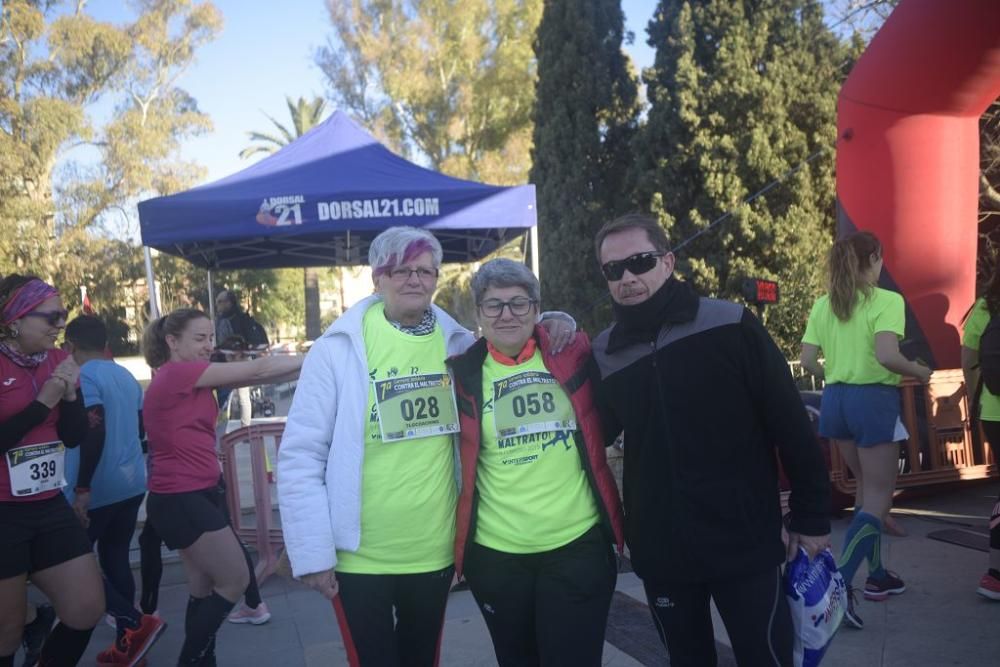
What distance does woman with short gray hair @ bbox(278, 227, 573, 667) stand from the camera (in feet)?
8.14

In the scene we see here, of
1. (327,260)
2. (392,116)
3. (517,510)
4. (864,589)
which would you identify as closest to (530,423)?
(517,510)

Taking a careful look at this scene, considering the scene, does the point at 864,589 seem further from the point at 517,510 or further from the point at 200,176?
the point at 200,176

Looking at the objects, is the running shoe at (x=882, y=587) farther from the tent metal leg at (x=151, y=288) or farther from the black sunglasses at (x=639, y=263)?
the tent metal leg at (x=151, y=288)

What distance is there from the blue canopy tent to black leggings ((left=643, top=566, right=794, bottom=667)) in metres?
6.64

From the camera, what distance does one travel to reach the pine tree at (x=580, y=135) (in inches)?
709

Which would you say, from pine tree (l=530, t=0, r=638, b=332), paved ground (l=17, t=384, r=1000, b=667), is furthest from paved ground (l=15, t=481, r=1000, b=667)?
pine tree (l=530, t=0, r=638, b=332)

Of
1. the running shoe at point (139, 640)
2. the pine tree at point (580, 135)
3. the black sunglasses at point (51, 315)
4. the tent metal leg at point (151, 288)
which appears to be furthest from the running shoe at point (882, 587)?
the pine tree at point (580, 135)

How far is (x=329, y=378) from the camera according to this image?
2.55m

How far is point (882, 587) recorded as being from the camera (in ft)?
14.1

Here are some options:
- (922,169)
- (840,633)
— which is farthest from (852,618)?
(922,169)

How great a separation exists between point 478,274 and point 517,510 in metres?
0.78

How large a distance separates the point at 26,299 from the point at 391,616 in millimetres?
1907

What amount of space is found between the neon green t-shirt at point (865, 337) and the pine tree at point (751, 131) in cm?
1025

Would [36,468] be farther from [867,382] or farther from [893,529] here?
[893,529]
